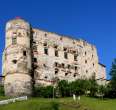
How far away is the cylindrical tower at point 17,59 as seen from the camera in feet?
262

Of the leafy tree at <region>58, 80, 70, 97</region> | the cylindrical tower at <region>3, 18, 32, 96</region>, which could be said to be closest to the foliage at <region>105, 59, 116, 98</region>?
the leafy tree at <region>58, 80, 70, 97</region>

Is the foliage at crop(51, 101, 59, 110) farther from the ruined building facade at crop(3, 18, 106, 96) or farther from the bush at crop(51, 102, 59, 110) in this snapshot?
the ruined building facade at crop(3, 18, 106, 96)

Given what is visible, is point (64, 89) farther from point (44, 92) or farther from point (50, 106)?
point (50, 106)

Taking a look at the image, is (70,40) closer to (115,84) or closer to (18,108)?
(115,84)

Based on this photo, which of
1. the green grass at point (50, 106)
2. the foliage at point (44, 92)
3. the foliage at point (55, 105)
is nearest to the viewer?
the foliage at point (55, 105)

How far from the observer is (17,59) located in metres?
81.9

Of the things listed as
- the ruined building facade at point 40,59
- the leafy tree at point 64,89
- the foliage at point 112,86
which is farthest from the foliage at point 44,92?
the foliage at point 112,86

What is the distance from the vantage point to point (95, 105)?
65375 millimetres

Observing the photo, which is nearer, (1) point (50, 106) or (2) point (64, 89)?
(1) point (50, 106)

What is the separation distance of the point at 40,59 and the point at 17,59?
26.7 ft

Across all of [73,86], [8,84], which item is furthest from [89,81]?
[8,84]

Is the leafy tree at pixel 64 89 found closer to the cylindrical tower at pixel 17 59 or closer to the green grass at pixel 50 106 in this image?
the cylindrical tower at pixel 17 59

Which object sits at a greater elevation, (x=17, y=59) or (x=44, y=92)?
(x=17, y=59)

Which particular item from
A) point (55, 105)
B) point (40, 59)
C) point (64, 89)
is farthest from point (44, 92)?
point (55, 105)
